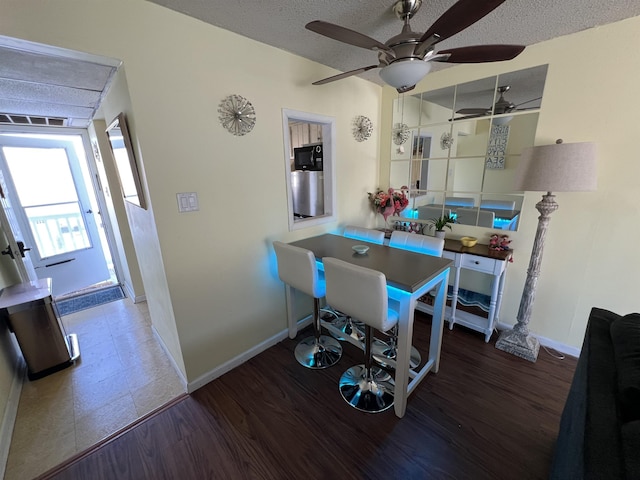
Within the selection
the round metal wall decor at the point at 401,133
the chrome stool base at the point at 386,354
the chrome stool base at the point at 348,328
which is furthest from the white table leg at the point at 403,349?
the round metal wall decor at the point at 401,133

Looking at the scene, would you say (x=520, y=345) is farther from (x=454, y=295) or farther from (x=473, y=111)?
(x=473, y=111)

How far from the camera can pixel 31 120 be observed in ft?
8.45

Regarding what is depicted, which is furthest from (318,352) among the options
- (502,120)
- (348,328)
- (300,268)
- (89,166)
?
(89,166)

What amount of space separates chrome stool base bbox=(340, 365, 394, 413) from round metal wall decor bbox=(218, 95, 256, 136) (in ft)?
6.34

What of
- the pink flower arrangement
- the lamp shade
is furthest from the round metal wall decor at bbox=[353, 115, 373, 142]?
the lamp shade

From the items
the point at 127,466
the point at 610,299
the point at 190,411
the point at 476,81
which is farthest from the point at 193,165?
the point at 610,299

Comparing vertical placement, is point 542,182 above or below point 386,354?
above

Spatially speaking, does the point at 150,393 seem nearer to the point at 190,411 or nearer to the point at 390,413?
the point at 190,411

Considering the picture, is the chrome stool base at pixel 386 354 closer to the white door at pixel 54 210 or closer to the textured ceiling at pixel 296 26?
the textured ceiling at pixel 296 26

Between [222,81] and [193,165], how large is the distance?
601 mm

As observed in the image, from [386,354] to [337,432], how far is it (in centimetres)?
77

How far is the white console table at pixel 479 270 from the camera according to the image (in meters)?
2.19

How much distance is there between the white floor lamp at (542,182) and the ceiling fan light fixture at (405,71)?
1063 millimetres

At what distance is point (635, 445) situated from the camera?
634 mm
